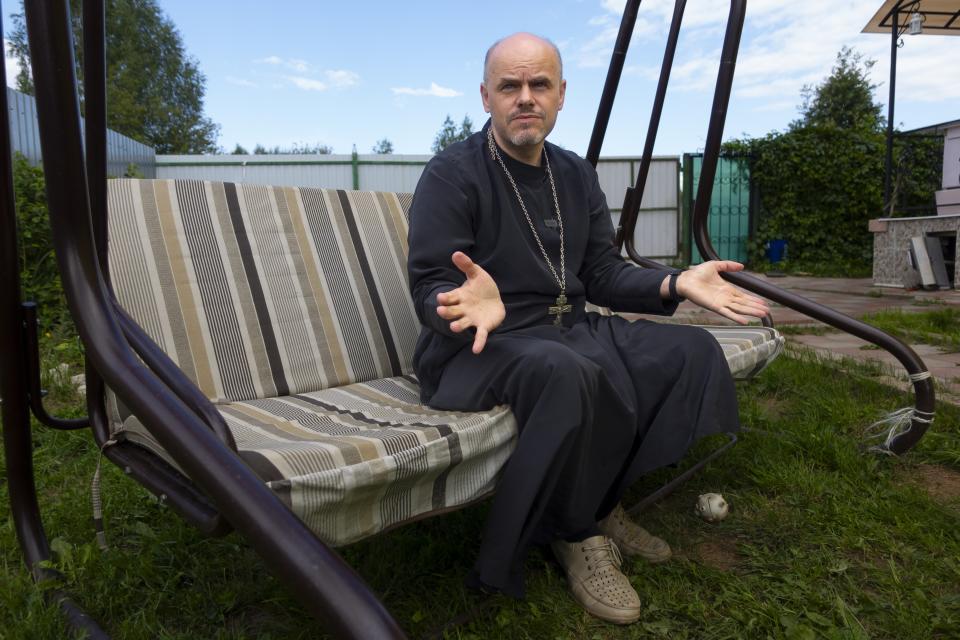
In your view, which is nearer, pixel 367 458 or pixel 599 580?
pixel 367 458

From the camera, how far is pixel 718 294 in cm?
177

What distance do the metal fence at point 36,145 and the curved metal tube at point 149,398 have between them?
3.47m

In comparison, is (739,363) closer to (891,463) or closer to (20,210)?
(891,463)

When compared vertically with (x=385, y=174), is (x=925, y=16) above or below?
above

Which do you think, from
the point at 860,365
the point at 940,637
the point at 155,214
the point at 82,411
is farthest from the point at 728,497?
the point at 82,411

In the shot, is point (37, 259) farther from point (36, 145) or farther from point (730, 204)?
point (730, 204)

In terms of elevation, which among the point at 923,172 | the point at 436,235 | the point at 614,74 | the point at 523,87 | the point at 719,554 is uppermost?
the point at 923,172

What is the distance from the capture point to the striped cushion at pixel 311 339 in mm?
1201

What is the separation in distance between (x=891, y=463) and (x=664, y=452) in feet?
3.62

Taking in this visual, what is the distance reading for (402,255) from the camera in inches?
92.4

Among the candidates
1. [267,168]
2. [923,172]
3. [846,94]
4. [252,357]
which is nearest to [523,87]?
[252,357]

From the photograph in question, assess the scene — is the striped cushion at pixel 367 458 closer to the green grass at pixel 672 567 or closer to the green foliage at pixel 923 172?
the green grass at pixel 672 567

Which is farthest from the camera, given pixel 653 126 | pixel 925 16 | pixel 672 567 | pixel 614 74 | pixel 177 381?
pixel 925 16

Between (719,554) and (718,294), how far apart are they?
671 millimetres
